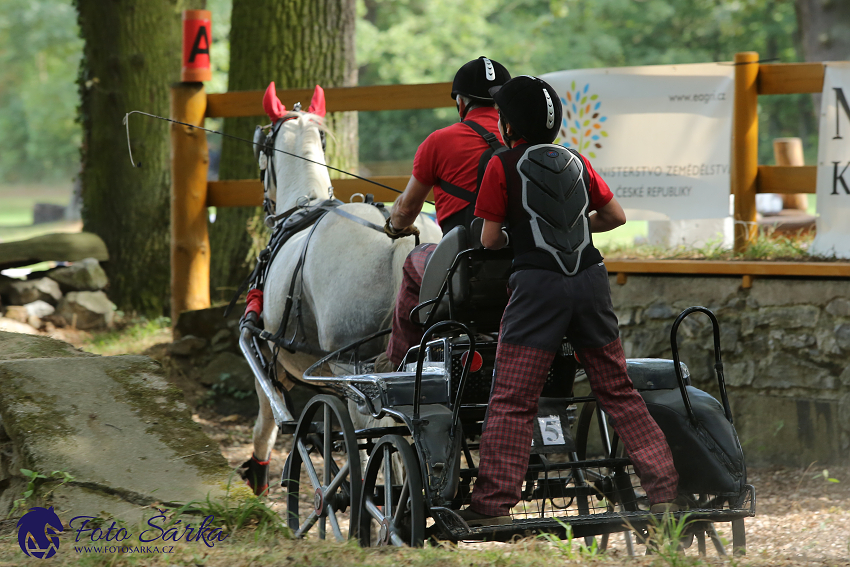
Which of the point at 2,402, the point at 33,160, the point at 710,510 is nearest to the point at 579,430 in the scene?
the point at 710,510

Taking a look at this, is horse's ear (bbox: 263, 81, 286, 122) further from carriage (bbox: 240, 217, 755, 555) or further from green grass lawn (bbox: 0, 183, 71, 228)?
green grass lawn (bbox: 0, 183, 71, 228)

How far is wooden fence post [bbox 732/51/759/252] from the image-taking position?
5859 millimetres

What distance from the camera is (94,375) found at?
13.1ft

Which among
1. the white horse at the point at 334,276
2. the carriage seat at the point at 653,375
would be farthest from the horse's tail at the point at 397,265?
the carriage seat at the point at 653,375

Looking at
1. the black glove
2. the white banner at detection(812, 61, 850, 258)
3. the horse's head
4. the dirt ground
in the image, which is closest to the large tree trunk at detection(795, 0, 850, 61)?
the white banner at detection(812, 61, 850, 258)

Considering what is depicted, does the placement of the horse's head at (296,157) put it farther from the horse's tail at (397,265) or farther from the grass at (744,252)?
the grass at (744,252)

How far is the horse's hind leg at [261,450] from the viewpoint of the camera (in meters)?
5.40

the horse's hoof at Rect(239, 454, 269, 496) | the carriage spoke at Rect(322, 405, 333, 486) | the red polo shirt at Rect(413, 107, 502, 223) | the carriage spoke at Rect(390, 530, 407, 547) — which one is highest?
the red polo shirt at Rect(413, 107, 502, 223)

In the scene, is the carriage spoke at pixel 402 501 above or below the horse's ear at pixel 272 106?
below

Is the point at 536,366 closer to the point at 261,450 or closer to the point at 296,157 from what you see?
the point at 296,157

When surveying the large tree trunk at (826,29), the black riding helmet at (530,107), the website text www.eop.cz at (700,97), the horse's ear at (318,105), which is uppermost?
the large tree trunk at (826,29)

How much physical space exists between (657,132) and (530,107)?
320 cm

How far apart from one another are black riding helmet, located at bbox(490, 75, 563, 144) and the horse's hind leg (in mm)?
2819

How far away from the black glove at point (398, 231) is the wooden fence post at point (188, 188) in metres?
3.39
